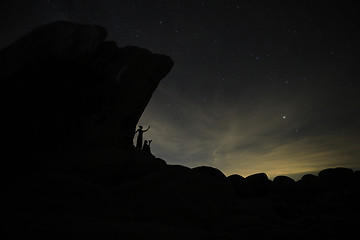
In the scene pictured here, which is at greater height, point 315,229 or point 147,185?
point 147,185

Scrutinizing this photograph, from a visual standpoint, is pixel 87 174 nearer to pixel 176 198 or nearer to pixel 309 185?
pixel 176 198

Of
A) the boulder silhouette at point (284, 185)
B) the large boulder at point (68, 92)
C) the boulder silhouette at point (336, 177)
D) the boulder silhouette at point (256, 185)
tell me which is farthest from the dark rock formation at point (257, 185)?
the large boulder at point (68, 92)

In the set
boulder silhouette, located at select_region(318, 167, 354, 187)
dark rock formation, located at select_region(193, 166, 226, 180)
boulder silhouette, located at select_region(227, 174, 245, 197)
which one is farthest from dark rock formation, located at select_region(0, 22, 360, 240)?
boulder silhouette, located at select_region(318, 167, 354, 187)

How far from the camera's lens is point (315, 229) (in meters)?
Answer: 4.97

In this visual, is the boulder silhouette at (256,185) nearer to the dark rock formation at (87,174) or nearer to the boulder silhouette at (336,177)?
the boulder silhouette at (336,177)

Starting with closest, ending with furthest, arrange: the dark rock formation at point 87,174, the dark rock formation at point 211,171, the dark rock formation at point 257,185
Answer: the dark rock formation at point 87,174 → the dark rock formation at point 211,171 → the dark rock formation at point 257,185

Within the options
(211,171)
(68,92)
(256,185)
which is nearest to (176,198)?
(68,92)

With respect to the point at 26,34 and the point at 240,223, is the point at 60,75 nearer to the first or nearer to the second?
the point at 26,34

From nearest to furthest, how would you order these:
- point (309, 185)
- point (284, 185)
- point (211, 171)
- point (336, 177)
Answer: point (211, 171) → point (309, 185) → point (284, 185) → point (336, 177)

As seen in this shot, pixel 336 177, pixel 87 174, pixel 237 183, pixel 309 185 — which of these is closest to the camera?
pixel 87 174

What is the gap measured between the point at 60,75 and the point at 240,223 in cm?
585

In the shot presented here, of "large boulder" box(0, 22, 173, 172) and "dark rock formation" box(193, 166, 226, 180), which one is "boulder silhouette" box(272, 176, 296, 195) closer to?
"dark rock formation" box(193, 166, 226, 180)

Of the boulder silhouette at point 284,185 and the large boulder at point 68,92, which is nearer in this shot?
the large boulder at point 68,92

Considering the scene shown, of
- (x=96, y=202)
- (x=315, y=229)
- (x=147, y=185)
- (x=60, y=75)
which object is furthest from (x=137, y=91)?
(x=315, y=229)
